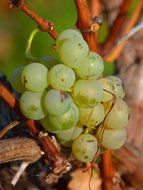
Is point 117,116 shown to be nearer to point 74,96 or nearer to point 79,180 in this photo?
point 74,96

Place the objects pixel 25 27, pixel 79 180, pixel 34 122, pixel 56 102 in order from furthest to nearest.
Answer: pixel 25 27 < pixel 79 180 < pixel 34 122 < pixel 56 102

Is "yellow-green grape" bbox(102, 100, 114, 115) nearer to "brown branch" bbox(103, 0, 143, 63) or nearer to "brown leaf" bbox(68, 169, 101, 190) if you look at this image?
"brown leaf" bbox(68, 169, 101, 190)

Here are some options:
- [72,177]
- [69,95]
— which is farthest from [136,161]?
[69,95]

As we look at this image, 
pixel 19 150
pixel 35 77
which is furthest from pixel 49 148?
pixel 35 77

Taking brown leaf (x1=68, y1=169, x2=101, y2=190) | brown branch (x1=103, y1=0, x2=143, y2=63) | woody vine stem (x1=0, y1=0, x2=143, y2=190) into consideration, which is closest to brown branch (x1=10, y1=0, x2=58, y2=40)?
woody vine stem (x1=0, y1=0, x2=143, y2=190)

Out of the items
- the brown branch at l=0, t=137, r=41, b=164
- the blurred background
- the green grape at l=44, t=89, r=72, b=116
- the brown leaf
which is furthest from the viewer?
the blurred background

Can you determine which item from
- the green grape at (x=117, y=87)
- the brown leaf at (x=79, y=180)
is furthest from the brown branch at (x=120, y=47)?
the green grape at (x=117, y=87)

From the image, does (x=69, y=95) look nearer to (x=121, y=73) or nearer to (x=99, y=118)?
(x=99, y=118)
